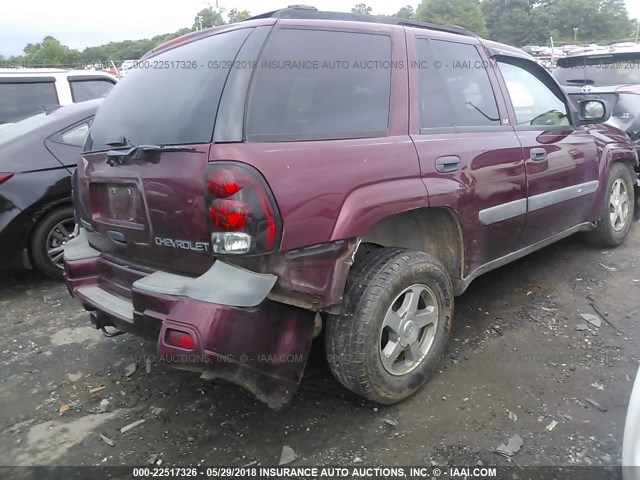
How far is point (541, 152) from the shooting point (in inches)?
135

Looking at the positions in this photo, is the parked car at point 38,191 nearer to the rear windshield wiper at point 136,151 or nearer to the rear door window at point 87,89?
the rear door window at point 87,89

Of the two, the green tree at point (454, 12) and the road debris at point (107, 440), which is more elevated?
the green tree at point (454, 12)

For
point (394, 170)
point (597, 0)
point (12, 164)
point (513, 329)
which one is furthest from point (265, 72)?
point (597, 0)

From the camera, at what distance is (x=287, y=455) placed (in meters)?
2.28

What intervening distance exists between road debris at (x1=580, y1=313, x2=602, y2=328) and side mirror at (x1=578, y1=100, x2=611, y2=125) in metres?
1.55

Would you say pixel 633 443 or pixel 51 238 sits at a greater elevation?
pixel 51 238

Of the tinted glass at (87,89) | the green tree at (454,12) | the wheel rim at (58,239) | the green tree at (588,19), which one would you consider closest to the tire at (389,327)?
the wheel rim at (58,239)

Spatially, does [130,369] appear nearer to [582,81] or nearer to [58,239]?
[58,239]

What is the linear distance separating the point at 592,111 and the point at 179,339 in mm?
3742

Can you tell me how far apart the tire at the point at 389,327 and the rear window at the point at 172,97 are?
100cm

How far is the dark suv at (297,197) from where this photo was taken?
202 cm

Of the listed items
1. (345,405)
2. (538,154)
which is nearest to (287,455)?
(345,405)

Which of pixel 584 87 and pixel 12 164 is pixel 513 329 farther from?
pixel 584 87

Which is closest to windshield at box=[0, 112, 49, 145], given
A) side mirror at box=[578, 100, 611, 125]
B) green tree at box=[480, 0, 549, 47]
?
side mirror at box=[578, 100, 611, 125]
